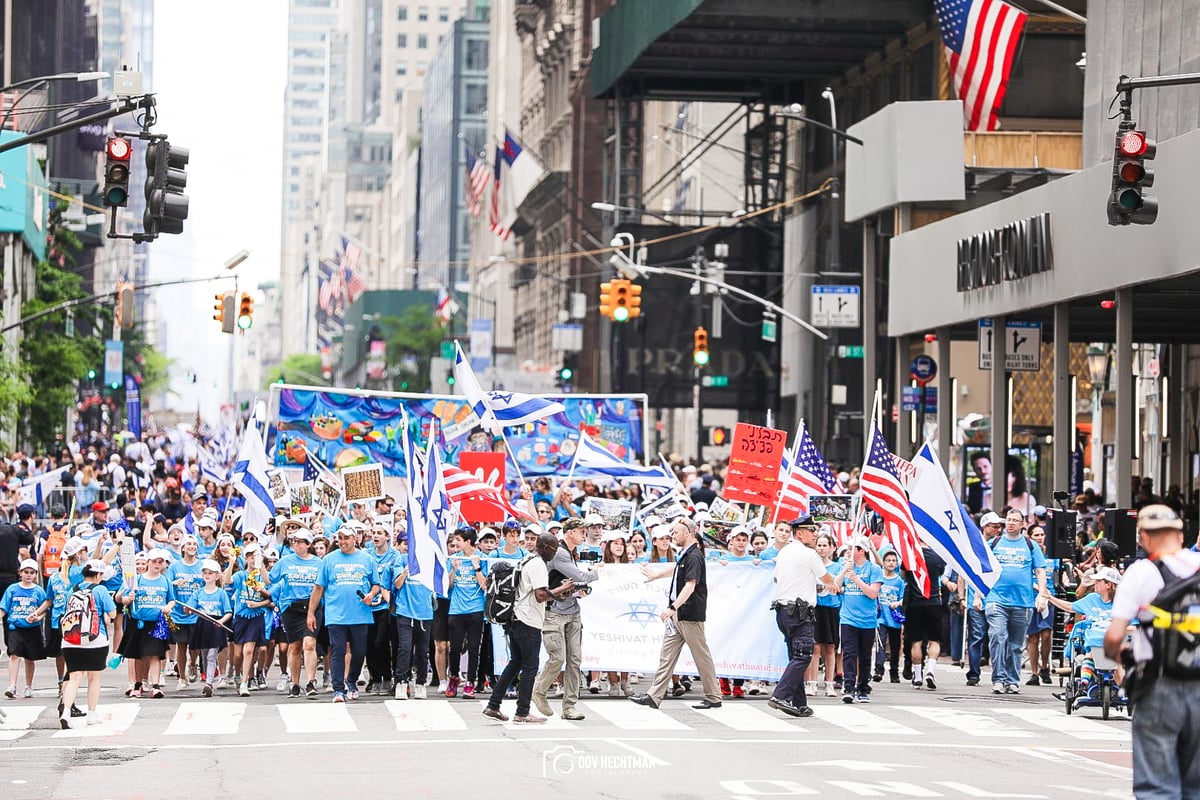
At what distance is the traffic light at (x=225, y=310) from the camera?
48.9 m

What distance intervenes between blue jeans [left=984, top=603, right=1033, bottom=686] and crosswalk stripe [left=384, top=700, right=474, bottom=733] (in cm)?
588

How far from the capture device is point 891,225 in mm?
41062

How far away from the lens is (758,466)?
24.6 m

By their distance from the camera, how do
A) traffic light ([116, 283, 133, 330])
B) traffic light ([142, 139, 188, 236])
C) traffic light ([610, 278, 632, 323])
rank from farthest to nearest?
traffic light ([116, 283, 133, 330]) → traffic light ([610, 278, 632, 323]) → traffic light ([142, 139, 188, 236])

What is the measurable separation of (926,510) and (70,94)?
82.3m

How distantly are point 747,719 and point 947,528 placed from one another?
3.76m

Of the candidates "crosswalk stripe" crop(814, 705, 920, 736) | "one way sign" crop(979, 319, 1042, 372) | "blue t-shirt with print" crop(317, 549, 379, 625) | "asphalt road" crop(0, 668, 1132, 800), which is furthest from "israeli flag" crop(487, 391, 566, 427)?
"crosswalk stripe" crop(814, 705, 920, 736)

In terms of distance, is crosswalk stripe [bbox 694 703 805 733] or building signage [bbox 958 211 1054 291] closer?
crosswalk stripe [bbox 694 703 805 733]

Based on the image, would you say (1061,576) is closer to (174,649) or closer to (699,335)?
(174,649)

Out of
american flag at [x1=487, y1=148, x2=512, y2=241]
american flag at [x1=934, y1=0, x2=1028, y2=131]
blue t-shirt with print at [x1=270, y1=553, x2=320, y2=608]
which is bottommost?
blue t-shirt with print at [x1=270, y1=553, x2=320, y2=608]

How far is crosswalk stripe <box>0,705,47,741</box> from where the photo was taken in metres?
17.1

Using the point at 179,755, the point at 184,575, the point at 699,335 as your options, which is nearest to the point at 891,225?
the point at 699,335

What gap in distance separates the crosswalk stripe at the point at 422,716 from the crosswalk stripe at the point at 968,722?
4308 mm

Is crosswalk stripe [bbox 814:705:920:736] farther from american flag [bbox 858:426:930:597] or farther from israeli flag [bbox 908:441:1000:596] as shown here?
israeli flag [bbox 908:441:1000:596]
